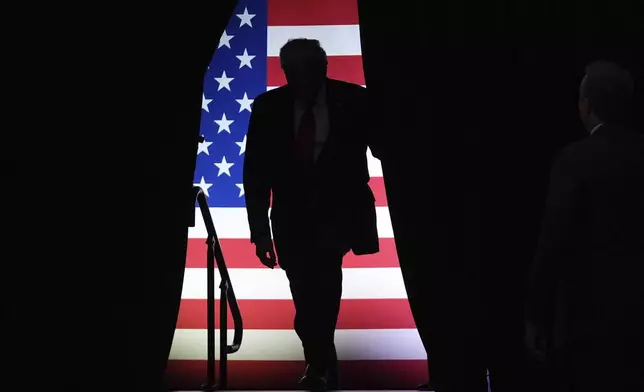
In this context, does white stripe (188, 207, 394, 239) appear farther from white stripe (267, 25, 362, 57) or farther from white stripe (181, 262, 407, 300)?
white stripe (267, 25, 362, 57)

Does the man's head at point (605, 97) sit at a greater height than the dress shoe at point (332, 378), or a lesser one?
greater

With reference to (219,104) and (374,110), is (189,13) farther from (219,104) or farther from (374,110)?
(219,104)

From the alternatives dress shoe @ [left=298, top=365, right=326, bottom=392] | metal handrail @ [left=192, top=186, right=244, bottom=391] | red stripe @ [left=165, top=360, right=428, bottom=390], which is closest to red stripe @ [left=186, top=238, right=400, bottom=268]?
red stripe @ [left=165, top=360, right=428, bottom=390]

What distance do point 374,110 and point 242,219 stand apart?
1.46 meters

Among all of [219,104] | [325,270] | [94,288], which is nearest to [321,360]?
[325,270]

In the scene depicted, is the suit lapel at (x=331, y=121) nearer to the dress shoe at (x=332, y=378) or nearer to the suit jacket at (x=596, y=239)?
the dress shoe at (x=332, y=378)

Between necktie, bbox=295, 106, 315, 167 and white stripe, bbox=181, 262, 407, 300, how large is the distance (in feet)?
3.56

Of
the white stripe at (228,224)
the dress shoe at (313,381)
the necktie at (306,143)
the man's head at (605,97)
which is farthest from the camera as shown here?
the white stripe at (228,224)

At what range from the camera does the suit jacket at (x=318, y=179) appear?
289cm

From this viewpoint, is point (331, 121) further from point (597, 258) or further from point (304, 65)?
point (597, 258)

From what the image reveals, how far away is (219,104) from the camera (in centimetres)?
400

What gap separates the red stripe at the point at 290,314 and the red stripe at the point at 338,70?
1165 mm

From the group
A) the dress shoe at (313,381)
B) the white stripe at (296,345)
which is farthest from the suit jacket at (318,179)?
the white stripe at (296,345)

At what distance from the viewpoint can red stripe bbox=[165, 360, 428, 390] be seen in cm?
384
